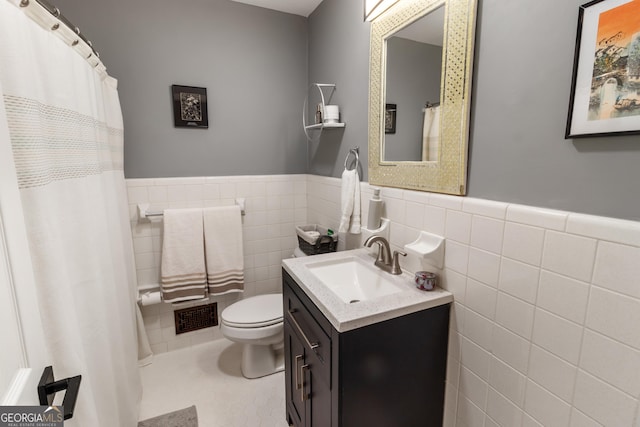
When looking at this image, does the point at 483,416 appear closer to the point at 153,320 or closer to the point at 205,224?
the point at 205,224

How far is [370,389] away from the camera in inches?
40.9

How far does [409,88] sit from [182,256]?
5.56 feet

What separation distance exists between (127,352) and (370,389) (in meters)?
1.24

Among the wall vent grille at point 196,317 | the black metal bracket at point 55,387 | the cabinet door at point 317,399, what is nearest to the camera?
the black metal bracket at point 55,387

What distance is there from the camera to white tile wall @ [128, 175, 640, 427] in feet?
2.30

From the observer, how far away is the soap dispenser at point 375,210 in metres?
1.47

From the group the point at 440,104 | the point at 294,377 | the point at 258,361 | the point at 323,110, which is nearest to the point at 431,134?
the point at 440,104

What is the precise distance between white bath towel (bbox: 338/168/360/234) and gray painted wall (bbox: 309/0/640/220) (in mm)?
680

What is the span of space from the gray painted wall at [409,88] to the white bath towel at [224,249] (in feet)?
3.94

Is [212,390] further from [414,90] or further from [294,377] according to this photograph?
[414,90]

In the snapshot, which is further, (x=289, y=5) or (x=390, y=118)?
(x=289, y=5)

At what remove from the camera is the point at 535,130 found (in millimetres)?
852

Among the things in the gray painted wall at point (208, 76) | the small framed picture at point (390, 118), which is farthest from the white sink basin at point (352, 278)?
the gray painted wall at point (208, 76)
